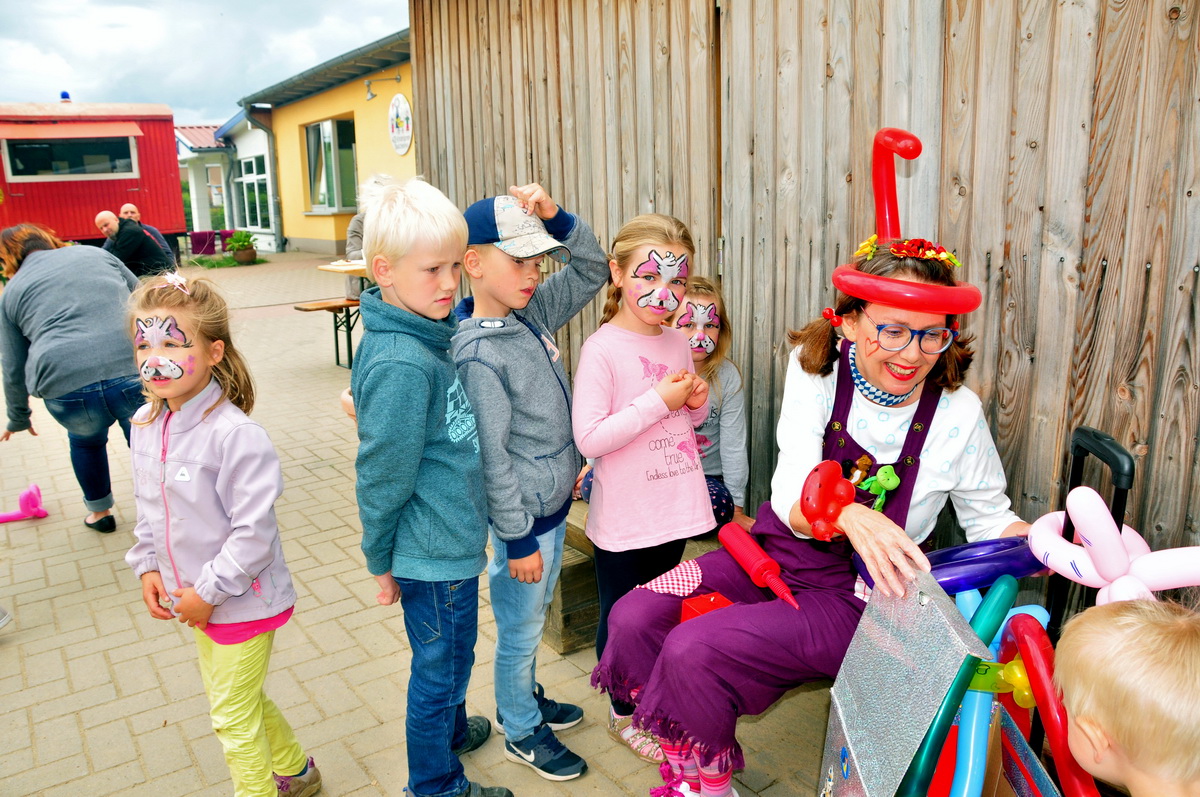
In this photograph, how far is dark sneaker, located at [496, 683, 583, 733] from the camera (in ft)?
10.4

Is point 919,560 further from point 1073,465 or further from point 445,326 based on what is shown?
point 445,326

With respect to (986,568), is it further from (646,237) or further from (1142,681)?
(646,237)

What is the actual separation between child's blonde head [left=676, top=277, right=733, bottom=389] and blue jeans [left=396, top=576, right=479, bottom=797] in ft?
4.15

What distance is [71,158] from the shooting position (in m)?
22.7

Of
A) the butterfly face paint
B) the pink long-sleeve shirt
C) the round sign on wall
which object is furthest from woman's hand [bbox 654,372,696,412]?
the round sign on wall

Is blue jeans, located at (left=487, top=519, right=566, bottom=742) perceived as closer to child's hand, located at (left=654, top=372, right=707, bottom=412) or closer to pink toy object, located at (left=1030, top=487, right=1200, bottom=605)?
child's hand, located at (left=654, top=372, right=707, bottom=412)

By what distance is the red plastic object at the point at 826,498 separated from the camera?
221 cm

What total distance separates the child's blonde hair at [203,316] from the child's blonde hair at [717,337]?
1.65m

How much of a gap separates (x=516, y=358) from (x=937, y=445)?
1.28 m

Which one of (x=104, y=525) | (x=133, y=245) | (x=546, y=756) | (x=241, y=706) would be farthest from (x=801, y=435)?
(x=133, y=245)

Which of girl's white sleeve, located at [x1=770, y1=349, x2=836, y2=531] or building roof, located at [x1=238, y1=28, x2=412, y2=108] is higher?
building roof, located at [x1=238, y1=28, x2=412, y2=108]

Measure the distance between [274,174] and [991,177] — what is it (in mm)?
23936

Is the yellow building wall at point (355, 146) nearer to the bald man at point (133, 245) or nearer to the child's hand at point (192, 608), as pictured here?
the bald man at point (133, 245)

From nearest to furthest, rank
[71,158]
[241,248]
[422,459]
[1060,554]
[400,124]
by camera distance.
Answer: [1060,554] → [422,459] → [400,124] → [241,248] → [71,158]
